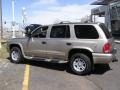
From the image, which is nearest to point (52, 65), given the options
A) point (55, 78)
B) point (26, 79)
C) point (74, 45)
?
point (74, 45)

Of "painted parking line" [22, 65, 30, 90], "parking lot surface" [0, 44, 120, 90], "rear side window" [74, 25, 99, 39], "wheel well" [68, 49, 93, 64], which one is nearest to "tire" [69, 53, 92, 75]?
"wheel well" [68, 49, 93, 64]

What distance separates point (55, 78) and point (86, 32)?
7.33 ft

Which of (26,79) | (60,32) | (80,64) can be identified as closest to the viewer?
(26,79)

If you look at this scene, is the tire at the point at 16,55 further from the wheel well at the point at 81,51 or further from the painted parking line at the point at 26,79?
the wheel well at the point at 81,51

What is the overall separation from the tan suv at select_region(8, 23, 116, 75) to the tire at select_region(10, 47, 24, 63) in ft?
1.46

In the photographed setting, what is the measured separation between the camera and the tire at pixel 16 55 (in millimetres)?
14405

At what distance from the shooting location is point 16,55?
48.0 feet

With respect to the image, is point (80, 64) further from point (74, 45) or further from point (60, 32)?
point (60, 32)

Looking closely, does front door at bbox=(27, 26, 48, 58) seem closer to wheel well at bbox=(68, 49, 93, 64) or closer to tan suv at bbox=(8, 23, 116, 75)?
tan suv at bbox=(8, 23, 116, 75)

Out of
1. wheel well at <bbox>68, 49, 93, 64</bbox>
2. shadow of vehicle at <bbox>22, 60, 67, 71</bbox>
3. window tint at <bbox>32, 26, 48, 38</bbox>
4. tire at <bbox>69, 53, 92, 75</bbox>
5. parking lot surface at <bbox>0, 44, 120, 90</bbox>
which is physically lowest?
parking lot surface at <bbox>0, 44, 120, 90</bbox>

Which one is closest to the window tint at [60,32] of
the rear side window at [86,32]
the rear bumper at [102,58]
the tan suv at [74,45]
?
the tan suv at [74,45]

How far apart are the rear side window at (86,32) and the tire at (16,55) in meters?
3.40

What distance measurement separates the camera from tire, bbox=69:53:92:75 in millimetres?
11688

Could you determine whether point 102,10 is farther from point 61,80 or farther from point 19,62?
point 61,80
